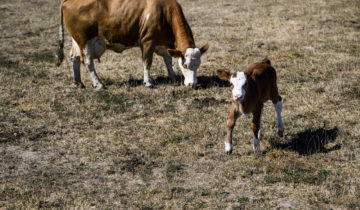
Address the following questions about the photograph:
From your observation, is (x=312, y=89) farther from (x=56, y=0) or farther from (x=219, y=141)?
(x=56, y=0)

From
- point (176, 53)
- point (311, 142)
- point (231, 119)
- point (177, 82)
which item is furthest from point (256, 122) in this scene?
point (177, 82)

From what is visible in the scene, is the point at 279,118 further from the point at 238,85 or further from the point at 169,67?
the point at 169,67

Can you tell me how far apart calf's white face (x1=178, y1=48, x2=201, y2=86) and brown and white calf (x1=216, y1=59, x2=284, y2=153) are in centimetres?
267

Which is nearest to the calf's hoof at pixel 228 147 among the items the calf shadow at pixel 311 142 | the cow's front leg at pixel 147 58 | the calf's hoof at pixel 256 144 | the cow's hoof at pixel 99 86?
the calf's hoof at pixel 256 144

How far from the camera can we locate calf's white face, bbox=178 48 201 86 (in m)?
10.9

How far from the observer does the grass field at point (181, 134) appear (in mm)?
6973

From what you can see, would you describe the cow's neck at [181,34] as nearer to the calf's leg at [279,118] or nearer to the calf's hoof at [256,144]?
the calf's leg at [279,118]

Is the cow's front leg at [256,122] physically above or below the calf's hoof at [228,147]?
above

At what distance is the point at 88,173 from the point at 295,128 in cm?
382

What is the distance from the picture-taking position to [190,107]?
10.5 m

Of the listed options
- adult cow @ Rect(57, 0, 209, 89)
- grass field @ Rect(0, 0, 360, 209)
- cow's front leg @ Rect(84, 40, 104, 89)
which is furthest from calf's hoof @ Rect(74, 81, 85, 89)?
adult cow @ Rect(57, 0, 209, 89)

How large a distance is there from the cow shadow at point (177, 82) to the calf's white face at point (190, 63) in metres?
0.69

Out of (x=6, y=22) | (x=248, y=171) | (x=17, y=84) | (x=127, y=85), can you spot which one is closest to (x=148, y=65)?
(x=127, y=85)

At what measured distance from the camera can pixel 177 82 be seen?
1203cm
